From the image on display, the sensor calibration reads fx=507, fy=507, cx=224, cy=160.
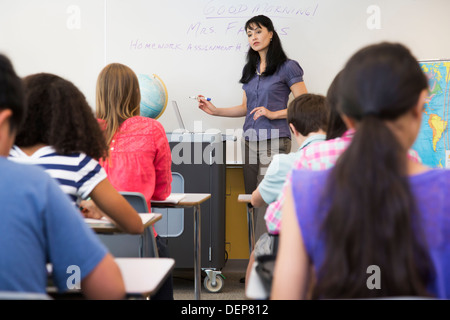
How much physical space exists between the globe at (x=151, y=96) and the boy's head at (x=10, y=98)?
2.48 meters

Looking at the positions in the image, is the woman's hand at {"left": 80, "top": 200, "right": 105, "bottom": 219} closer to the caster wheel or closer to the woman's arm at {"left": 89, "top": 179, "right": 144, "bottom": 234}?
the woman's arm at {"left": 89, "top": 179, "right": 144, "bottom": 234}

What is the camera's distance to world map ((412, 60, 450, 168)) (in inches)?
132

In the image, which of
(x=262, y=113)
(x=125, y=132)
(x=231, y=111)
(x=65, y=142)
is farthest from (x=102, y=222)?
(x=231, y=111)

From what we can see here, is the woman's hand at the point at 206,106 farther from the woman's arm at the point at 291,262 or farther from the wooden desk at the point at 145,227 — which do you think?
the woman's arm at the point at 291,262

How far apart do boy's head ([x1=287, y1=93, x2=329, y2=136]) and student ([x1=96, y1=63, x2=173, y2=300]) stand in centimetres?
61

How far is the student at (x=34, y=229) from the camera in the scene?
0.85 meters

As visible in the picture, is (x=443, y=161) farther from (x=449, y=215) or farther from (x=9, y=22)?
(x=9, y=22)

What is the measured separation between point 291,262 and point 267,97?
273 cm

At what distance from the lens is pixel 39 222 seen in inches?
34.5

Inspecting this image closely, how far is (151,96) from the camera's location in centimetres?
341

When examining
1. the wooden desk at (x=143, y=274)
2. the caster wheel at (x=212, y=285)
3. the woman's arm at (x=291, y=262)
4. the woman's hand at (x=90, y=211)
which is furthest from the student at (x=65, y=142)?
the caster wheel at (x=212, y=285)

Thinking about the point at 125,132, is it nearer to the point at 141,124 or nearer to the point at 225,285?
the point at 141,124
